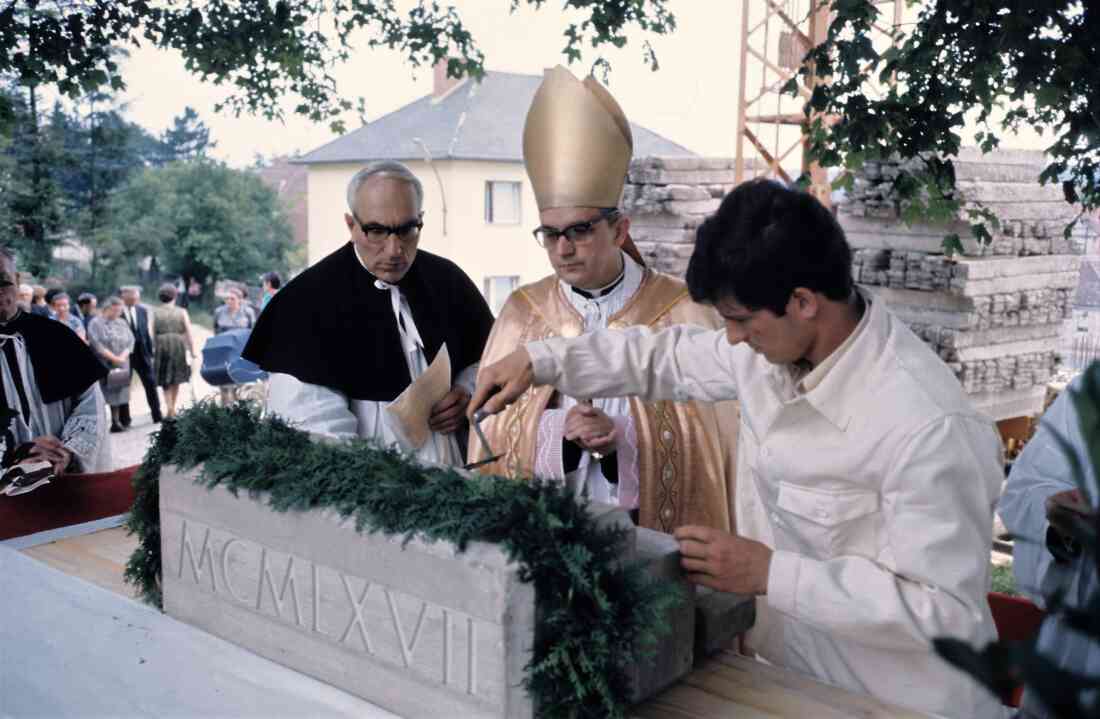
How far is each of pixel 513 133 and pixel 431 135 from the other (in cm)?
229

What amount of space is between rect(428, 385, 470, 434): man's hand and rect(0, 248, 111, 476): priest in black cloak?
4.86 feet

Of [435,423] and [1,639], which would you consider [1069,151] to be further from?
[1,639]

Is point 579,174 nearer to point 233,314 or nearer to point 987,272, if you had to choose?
point 987,272

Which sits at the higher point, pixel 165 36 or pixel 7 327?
pixel 165 36

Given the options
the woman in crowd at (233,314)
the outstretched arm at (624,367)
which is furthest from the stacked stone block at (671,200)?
the outstretched arm at (624,367)

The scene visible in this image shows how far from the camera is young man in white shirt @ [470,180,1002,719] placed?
62.0 inches

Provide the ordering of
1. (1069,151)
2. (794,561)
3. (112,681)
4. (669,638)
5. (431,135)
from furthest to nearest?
(431,135), (1069,151), (112,681), (669,638), (794,561)

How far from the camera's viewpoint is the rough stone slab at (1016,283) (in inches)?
306

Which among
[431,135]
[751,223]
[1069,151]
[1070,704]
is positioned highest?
[431,135]

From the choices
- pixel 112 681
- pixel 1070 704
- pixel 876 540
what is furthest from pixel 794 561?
pixel 112 681

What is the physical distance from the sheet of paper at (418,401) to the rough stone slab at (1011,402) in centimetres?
681

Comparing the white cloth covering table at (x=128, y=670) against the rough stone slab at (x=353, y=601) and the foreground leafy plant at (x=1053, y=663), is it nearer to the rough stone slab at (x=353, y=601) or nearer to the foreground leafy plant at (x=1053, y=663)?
the rough stone slab at (x=353, y=601)

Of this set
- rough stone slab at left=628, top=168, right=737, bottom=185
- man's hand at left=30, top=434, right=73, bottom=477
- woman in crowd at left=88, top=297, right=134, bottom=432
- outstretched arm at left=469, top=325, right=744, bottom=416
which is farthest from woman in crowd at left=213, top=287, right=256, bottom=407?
outstretched arm at left=469, top=325, right=744, bottom=416

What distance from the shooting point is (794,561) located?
1.65 m
